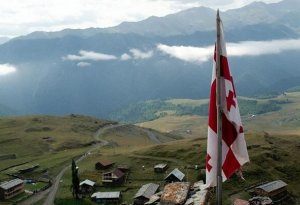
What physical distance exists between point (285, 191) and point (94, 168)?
65.5 m

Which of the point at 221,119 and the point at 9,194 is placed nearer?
the point at 221,119

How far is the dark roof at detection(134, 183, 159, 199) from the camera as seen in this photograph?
118863 millimetres

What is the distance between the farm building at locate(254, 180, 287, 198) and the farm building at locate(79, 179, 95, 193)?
155ft

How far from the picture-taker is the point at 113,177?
461 ft

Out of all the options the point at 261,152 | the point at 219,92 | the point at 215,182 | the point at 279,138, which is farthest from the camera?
the point at 279,138

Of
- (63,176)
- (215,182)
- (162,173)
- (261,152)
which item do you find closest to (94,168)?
(63,176)

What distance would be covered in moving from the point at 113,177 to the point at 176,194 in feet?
179

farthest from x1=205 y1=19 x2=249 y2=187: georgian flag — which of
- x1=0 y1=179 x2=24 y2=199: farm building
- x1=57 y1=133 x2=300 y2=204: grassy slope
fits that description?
x1=0 y1=179 x2=24 y2=199: farm building

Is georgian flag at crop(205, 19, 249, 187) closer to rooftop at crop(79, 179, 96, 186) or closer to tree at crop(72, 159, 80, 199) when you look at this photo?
tree at crop(72, 159, 80, 199)

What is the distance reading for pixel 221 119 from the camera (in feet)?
70.8

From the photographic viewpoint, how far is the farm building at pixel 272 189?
401 feet

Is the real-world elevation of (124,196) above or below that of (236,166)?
below

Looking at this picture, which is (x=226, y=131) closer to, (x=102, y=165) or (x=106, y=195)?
(x=106, y=195)

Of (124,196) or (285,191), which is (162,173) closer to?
(124,196)
